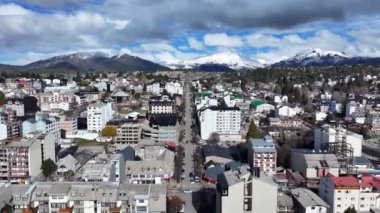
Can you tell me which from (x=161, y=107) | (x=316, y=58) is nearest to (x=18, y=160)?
(x=161, y=107)

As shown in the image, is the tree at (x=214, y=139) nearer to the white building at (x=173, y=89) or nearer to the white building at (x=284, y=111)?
the white building at (x=284, y=111)

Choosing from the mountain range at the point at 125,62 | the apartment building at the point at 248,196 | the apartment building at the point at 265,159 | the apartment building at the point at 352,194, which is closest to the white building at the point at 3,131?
the apartment building at the point at 265,159

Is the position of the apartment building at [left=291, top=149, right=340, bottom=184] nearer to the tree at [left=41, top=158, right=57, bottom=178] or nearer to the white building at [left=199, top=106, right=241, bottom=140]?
the white building at [left=199, top=106, right=241, bottom=140]

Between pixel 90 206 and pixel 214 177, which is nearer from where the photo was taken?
pixel 90 206

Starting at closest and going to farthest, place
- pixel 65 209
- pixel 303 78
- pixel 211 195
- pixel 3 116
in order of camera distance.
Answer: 1. pixel 65 209
2. pixel 211 195
3. pixel 3 116
4. pixel 303 78

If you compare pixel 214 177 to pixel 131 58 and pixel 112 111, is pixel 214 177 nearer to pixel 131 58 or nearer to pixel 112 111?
pixel 112 111

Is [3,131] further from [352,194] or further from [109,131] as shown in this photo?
[352,194]

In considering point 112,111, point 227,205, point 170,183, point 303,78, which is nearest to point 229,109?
point 112,111
